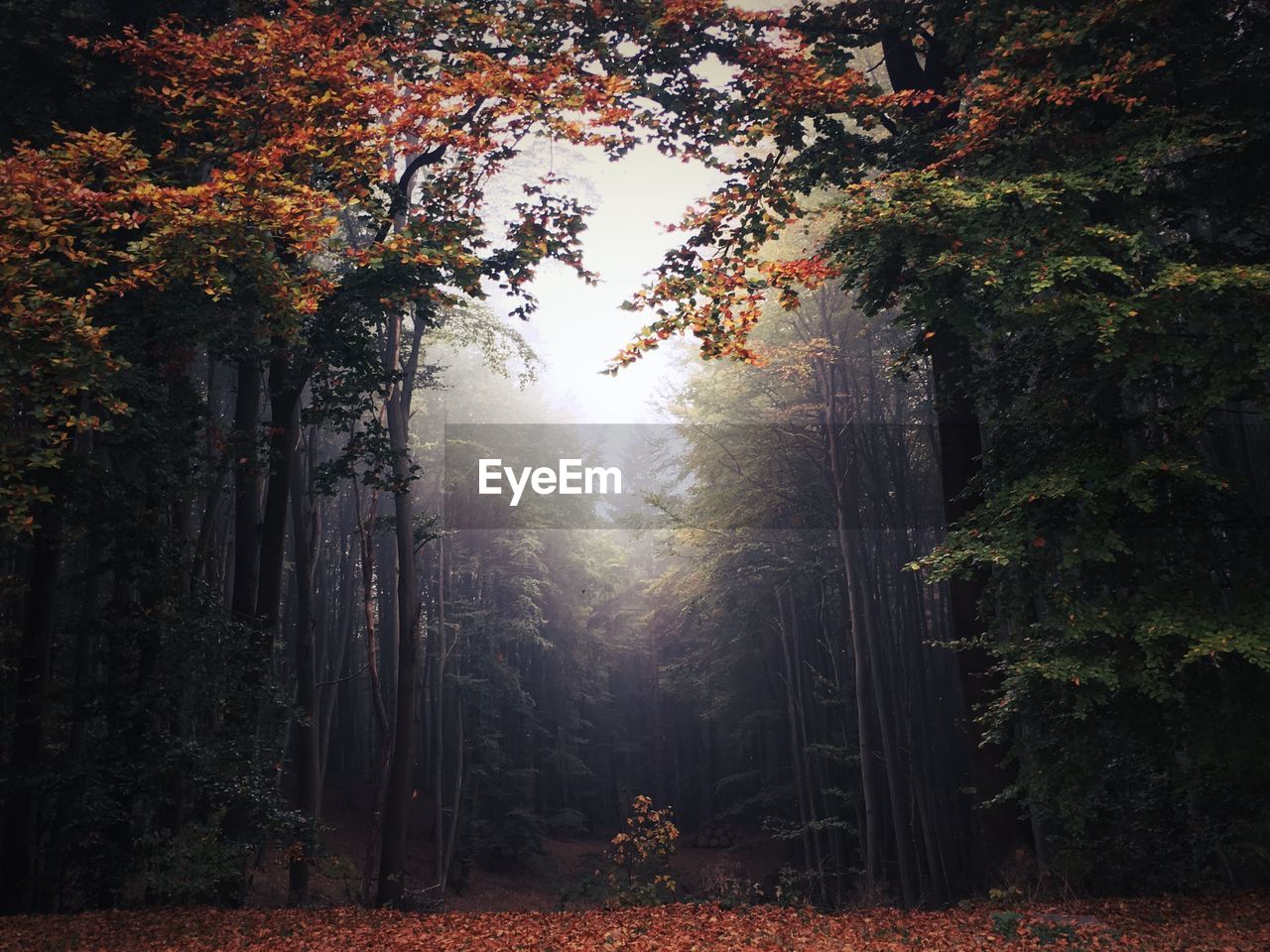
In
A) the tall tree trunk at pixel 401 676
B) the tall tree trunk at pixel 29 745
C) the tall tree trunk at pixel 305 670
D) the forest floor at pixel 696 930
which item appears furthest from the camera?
the tall tree trunk at pixel 305 670

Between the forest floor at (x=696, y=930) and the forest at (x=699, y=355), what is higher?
the forest at (x=699, y=355)

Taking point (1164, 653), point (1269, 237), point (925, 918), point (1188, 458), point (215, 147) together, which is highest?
point (215, 147)

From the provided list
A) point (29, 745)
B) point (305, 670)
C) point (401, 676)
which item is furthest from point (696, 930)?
point (305, 670)

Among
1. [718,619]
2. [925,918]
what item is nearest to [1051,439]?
A: [925,918]

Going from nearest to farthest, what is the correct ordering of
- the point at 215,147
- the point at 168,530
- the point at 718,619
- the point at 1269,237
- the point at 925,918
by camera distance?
the point at 1269,237 < the point at 925,918 < the point at 215,147 < the point at 168,530 < the point at 718,619

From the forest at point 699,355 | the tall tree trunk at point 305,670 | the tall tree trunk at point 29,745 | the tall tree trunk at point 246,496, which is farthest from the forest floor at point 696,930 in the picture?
the tall tree trunk at point 305,670

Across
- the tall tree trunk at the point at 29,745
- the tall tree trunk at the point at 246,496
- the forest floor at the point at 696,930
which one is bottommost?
the forest floor at the point at 696,930

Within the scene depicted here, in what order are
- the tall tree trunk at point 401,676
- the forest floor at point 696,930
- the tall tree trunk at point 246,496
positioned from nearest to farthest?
the forest floor at point 696,930, the tall tree trunk at point 246,496, the tall tree trunk at point 401,676

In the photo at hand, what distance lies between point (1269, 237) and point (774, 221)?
4.27 m

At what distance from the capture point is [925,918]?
803cm

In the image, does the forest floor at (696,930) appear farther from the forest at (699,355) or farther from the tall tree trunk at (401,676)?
the tall tree trunk at (401,676)

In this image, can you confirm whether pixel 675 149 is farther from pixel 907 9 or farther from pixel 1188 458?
pixel 1188 458

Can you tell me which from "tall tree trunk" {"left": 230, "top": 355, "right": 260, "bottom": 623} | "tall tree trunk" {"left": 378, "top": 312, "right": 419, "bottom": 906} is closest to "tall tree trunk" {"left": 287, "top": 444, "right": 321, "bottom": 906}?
"tall tree trunk" {"left": 378, "top": 312, "right": 419, "bottom": 906}

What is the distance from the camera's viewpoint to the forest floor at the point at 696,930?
6.71 metres
